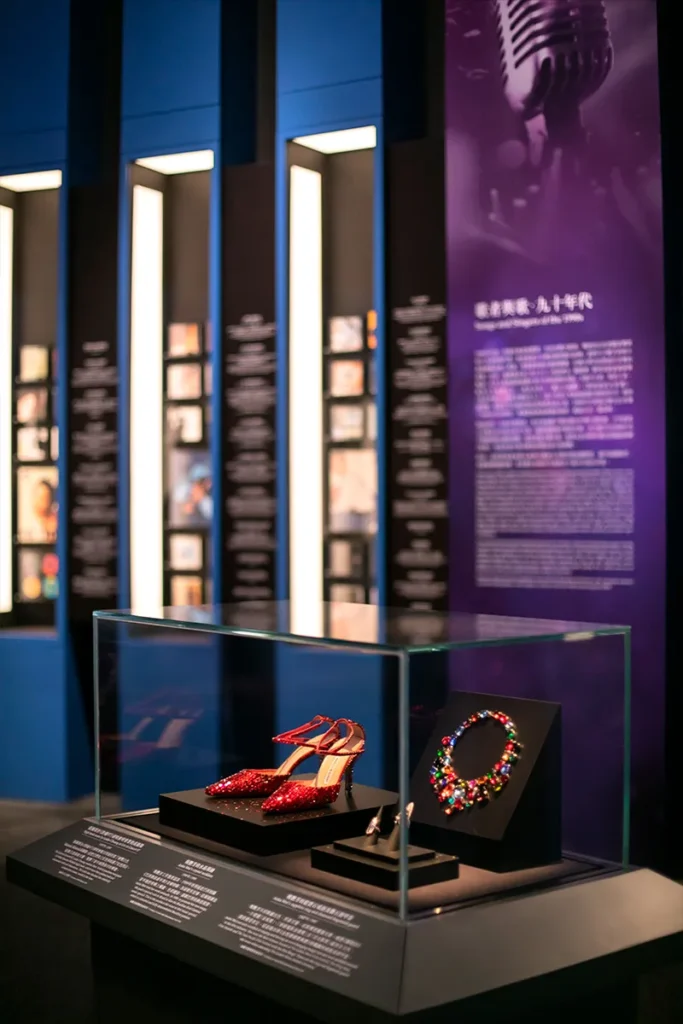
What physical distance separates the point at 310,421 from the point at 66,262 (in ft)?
4.96

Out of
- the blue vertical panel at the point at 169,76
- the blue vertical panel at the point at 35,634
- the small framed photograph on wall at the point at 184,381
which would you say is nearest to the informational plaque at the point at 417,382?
the blue vertical panel at the point at 169,76

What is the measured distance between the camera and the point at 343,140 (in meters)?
5.60

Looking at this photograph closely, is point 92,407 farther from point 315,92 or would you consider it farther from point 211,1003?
point 211,1003

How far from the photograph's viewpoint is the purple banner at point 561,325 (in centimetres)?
440

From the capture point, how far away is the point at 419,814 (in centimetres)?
243

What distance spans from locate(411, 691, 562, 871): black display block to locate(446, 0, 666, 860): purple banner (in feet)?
6.75

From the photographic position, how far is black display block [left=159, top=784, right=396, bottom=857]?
2576 mm

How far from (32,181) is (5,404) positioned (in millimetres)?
1146

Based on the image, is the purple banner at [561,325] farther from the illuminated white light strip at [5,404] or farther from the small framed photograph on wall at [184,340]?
Answer: the illuminated white light strip at [5,404]

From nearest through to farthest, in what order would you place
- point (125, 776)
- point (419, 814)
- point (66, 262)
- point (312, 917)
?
point (312, 917) < point (419, 814) < point (125, 776) < point (66, 262)

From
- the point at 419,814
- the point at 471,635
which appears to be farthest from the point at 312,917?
the point at 471,635

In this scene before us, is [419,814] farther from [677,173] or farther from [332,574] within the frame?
[332,574]

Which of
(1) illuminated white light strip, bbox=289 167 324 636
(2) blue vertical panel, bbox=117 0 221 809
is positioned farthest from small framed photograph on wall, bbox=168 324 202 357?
(1) illuminated white light strip, bbox=289 167 324 636

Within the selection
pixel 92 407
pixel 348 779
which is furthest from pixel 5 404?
pixel 348 779
